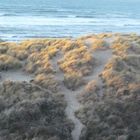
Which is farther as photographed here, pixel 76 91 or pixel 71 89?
pixel 71 89

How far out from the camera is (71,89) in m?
24.1

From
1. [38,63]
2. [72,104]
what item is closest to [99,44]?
[38,63]

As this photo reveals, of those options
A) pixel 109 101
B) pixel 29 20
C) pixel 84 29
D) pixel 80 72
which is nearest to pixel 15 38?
pixel 84 29

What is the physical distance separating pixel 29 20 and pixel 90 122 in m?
50.5

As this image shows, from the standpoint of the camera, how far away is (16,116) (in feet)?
66.6

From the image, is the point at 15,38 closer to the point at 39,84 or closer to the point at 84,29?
the point at 84,29

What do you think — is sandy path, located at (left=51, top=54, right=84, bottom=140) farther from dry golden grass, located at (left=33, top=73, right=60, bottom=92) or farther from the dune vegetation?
dry golden grass, located at (left=33, top=73, right=60, bottom=92)

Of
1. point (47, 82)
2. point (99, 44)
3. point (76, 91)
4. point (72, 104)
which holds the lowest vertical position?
point (72, 104)

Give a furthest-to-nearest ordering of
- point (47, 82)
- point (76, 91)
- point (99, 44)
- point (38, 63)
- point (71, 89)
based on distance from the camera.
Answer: point (99, 44), point (38, 63), point (47, 82), point (71, 89), point (76, 91)

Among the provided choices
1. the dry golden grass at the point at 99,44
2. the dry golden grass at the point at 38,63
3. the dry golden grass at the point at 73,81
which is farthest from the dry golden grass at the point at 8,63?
the dry golden grass at the point at 99,44

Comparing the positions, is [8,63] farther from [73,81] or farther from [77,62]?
[73,81]

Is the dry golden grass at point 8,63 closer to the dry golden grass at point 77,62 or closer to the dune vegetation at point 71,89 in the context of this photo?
the dune vegetation at point 71,89

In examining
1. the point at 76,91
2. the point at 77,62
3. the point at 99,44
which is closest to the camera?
the point at 76,91

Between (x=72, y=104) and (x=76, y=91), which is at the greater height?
(x=76, y=91)
